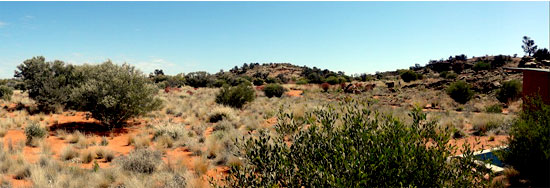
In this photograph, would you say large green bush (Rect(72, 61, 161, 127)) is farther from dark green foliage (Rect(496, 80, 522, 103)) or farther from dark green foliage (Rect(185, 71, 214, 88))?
dark green foliage (Rect(185, 71, 214, 88))

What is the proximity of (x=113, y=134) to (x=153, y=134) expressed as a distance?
2017mm

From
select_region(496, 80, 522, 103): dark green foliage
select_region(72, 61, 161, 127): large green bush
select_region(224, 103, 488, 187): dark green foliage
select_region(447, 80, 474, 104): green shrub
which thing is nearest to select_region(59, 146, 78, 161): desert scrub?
select_region(72, 61, 161, 127): large green bush

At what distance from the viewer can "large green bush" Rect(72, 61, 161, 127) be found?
1367cm

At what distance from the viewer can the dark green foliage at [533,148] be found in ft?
18.8

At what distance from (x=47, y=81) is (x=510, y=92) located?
112 ft

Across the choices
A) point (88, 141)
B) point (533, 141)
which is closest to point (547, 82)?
point (533, 141)

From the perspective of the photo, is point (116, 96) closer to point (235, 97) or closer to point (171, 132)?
point (171, 132)

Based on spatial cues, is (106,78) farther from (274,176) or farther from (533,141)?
(533,141)

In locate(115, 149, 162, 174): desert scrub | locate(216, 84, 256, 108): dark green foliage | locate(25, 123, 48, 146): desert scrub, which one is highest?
locate(216, 84, 256, 108): dark green foliage

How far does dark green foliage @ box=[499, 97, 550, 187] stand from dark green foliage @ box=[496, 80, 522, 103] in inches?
776

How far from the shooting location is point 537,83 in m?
8.48

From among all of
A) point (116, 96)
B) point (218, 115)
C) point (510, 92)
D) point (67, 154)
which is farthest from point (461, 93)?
point (67, 154)

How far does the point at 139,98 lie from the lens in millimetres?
14320

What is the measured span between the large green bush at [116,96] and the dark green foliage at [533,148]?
47.1 ft
